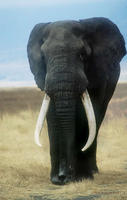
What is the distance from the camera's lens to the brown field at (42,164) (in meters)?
10.8

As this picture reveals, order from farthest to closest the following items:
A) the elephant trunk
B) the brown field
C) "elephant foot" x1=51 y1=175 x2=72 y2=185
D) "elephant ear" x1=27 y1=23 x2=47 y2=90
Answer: "elephant ear" x1=27 y1=23 x2=47 y2=90 → "elephant foot" x1=51 y1=175 x2=72 y2=185 → the elephant trunk → the brown field

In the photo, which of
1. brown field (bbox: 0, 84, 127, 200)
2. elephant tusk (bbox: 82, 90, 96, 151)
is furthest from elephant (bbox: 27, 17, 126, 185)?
brown field (bbox: 0, 84, 127, 200)

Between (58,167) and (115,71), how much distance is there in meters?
2.34

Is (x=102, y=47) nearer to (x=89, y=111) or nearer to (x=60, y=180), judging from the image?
(x=89, y=111)

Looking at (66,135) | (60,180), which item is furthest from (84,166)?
(66,135)

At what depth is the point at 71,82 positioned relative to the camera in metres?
11.1

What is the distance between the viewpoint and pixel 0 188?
11.5m

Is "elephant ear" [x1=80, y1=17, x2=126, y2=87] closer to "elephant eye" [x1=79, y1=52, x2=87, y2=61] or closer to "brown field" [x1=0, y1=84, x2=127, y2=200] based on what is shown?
"elephant eye" [x1=79, y1=52, x2=87, y2=61]

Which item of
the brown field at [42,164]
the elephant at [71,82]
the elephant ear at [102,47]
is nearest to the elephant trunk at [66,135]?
the elephant at [71,82]

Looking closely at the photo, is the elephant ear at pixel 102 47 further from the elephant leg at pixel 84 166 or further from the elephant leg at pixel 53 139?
the elephant leg at pixel 84 166

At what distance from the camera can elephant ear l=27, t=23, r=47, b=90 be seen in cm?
1194

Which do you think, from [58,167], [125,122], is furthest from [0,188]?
[125,122]

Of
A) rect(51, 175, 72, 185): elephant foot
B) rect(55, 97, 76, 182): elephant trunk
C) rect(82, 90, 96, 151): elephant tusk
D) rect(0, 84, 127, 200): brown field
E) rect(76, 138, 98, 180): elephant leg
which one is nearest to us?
rect(0, 84, 127, 200): brown field

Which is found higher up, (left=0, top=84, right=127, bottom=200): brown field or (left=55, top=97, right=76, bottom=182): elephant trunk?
(left=55, top=97, right=76, bottom=182): elephant trunk
